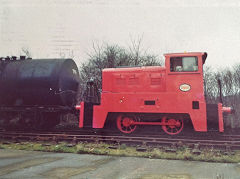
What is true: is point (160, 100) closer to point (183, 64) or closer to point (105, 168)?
point (183, 64)

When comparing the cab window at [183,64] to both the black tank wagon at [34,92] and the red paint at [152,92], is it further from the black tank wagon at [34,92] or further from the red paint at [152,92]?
the black tank wagon at [34,92]

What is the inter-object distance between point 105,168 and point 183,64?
464cm

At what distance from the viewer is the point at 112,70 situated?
866 centimetres

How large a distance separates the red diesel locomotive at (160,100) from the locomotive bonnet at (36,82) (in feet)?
6.64

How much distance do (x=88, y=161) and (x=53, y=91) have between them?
496 cm

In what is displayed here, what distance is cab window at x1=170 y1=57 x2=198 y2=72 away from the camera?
763cm

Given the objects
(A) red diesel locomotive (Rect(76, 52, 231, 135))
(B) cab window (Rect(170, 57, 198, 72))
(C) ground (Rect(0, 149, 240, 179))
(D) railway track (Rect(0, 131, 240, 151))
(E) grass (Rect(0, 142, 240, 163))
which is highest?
(B) cab window (Rect(170, 57, 198, 72))

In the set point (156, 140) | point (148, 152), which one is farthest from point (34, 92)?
point (148, 152)

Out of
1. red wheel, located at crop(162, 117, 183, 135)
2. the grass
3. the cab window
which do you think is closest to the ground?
the grass

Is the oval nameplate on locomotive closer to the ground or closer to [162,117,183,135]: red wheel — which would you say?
[162,117,183,135]: red wheel

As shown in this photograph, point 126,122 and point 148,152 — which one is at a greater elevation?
point 126,122

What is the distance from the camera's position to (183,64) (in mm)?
7699

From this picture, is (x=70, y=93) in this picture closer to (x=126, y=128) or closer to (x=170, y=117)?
(x=126, y=128)

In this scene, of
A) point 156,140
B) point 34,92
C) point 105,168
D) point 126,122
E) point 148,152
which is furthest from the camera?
point 34,92
